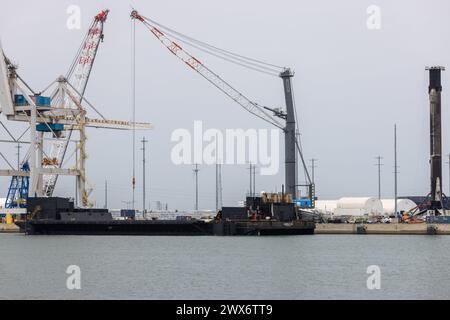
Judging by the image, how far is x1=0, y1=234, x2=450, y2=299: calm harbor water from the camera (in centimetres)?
5234

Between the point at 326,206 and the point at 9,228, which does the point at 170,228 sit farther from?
the point at 326,206

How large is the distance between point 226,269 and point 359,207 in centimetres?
10035

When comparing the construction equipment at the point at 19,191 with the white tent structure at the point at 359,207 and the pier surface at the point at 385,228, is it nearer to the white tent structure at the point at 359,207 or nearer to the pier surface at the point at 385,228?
the pier surface at the point at 385,228

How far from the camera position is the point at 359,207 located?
163m

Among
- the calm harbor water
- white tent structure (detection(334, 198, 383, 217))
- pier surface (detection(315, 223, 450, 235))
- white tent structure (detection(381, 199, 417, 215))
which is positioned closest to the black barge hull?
pier surface (detection(315, 223, 450, 235))

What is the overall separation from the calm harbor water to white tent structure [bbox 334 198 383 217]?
6343 centimetres

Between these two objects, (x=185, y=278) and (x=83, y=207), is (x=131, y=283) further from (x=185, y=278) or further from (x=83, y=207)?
(x=83, y=207)

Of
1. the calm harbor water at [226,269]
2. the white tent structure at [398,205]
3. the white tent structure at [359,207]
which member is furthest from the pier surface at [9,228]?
the white tent structure at [398,205]

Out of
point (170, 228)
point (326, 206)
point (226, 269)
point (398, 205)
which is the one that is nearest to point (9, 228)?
point (170, 228)

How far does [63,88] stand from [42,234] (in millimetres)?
21180

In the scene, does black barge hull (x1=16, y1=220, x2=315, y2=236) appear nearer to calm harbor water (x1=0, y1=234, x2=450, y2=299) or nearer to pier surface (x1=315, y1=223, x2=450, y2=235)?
pier surface (x1=315, y1=223, x2=450, y2=235)

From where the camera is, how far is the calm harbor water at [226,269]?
5234cm

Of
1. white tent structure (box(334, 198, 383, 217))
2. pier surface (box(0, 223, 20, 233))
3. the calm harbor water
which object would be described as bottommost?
the calm harbor water
